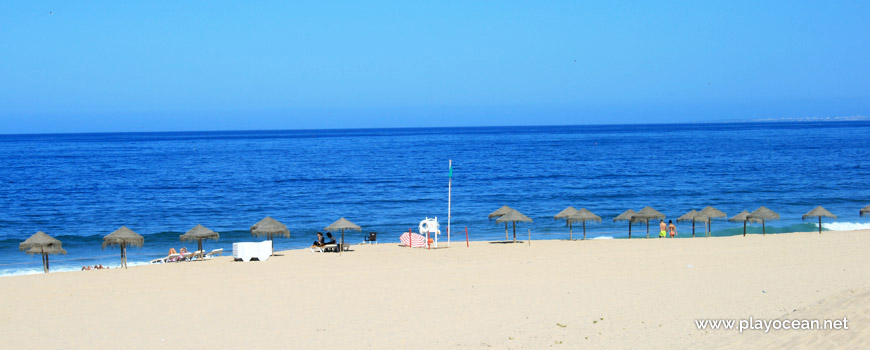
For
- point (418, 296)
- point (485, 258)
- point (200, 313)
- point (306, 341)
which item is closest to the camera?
point (306, 341)

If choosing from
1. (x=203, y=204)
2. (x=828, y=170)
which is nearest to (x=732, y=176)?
(x=828, y=170)

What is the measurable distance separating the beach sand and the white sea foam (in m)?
7.75

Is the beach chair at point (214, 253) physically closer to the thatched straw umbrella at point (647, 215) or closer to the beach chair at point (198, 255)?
the beach chair at point (198, 255)

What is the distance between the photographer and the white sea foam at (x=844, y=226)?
3017 centimetres

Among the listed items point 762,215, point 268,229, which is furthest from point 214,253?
point 762,215

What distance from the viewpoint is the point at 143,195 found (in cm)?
4678

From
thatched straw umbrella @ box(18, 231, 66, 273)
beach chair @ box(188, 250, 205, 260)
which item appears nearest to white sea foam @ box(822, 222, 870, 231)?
beach chair @ box(188, 250, 205, 260)

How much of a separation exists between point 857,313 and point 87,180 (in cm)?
5656

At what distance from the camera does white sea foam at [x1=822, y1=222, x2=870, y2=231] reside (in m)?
30.2

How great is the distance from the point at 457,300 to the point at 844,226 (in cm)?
2244

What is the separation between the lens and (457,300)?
609 inches

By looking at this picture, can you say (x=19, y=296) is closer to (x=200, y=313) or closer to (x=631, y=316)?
(x=200, y=313)

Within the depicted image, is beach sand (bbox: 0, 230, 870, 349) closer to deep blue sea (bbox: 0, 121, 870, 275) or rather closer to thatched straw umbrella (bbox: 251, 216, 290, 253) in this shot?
thatched straw umbrella (bbox: 251, 216, 290, 253)

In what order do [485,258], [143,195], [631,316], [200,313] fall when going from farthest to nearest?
1. [143,195]
2. [485,258]
3. [200,313]
4. [631,316]
